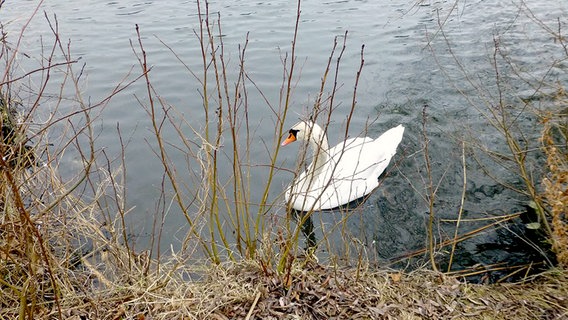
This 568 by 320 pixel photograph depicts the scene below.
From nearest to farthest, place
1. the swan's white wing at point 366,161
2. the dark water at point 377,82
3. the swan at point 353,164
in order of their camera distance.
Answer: the dark water at point 377,82, the swan at point 353,164, the swan's white wing at point 366,161

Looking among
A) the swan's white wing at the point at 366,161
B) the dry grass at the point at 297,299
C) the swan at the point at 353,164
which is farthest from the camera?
the swan's white wing at the point at 366,161

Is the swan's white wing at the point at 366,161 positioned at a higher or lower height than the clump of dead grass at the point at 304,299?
lower

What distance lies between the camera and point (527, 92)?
8.10m

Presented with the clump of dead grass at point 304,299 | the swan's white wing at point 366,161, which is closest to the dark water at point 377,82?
the swan's white wing at point 366,161

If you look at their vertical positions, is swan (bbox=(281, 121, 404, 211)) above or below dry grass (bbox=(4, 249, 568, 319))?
below

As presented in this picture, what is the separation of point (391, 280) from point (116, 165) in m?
4.35

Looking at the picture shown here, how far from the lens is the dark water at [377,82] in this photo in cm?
588

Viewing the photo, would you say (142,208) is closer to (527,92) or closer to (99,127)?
(99,127)

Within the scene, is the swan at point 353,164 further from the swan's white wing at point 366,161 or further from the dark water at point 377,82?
the dark water at point 377,82

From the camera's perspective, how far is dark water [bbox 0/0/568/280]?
5.88 metres

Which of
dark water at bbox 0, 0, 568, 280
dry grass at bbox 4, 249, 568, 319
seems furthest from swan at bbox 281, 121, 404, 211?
dry grass at bbox 4, 249, 568, 319

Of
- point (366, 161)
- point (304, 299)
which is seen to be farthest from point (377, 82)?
point (304, 299)

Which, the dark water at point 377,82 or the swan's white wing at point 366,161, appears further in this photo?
the swan's white wing at point 366,161

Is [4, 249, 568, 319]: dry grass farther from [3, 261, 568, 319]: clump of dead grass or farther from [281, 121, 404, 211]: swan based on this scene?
[281, 121, 404, 211]: swan
